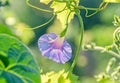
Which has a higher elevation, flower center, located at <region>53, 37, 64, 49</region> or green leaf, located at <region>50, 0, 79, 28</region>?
green leaf, located at <region>50, 0, 79, 28</region>

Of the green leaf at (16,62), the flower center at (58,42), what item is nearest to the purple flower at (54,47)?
the flower center at (58,42)

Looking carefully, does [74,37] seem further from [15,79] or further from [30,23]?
[15,79]

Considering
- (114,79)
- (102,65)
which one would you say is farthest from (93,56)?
(114,79)

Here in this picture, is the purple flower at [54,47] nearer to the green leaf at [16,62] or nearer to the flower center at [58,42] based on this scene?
the flower center at [58,42]

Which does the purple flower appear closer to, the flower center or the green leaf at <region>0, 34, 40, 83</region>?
the flower center

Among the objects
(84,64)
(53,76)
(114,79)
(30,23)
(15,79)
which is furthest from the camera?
(84,64)

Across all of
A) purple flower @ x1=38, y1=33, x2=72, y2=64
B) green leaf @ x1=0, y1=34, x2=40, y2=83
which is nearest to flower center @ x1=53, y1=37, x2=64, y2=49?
purple flower @ x1=38, y1=33, x2=72, y2=64
